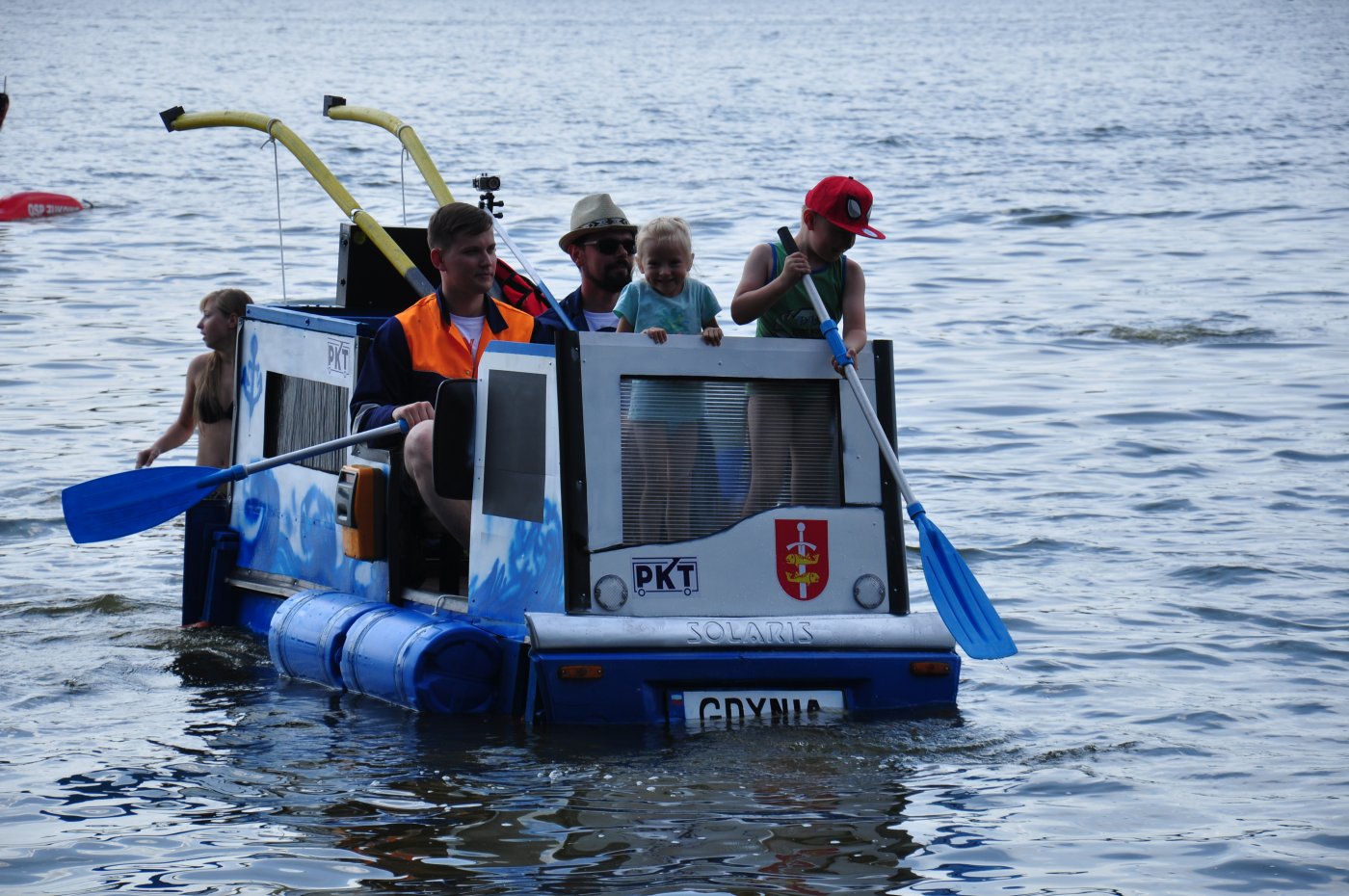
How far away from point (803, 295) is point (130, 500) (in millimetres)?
2878

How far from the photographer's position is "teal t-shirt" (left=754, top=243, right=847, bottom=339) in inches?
290

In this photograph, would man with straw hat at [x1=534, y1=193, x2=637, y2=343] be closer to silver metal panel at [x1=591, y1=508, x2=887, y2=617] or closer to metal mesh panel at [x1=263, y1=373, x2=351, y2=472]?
metal mesh panel at [x1=263, y1=373, x2=351, y2=472]

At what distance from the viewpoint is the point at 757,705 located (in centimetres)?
705

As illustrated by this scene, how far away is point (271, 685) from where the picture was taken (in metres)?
8.30

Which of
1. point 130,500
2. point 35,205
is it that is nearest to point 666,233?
point 130,500

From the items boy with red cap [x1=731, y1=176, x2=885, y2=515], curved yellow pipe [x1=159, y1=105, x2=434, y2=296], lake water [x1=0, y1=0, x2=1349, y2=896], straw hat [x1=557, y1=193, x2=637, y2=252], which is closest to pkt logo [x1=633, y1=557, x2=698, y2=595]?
boy with red cap [x1=731, y1=176, x2=885, y2=515]

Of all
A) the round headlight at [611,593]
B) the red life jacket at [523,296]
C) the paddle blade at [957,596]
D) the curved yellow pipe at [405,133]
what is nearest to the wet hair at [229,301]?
the curved yellow pipe at [405,133]

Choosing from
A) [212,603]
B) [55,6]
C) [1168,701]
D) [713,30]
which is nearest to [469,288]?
[212,603]

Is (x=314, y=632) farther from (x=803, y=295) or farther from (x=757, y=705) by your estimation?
(x=803, y=295)

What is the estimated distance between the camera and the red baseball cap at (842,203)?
7062 millimetres

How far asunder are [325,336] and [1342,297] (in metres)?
13.8

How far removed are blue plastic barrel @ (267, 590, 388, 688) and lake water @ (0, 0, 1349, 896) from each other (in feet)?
0.45

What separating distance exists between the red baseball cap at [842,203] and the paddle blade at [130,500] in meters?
2.75

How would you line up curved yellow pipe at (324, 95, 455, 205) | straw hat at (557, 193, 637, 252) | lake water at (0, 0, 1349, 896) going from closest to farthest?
lake water at (0, 0, 1349, 896) < straw hat at (557, 193, 637, 252) < curved yellow pipe at (324, 95, 455, 205)
